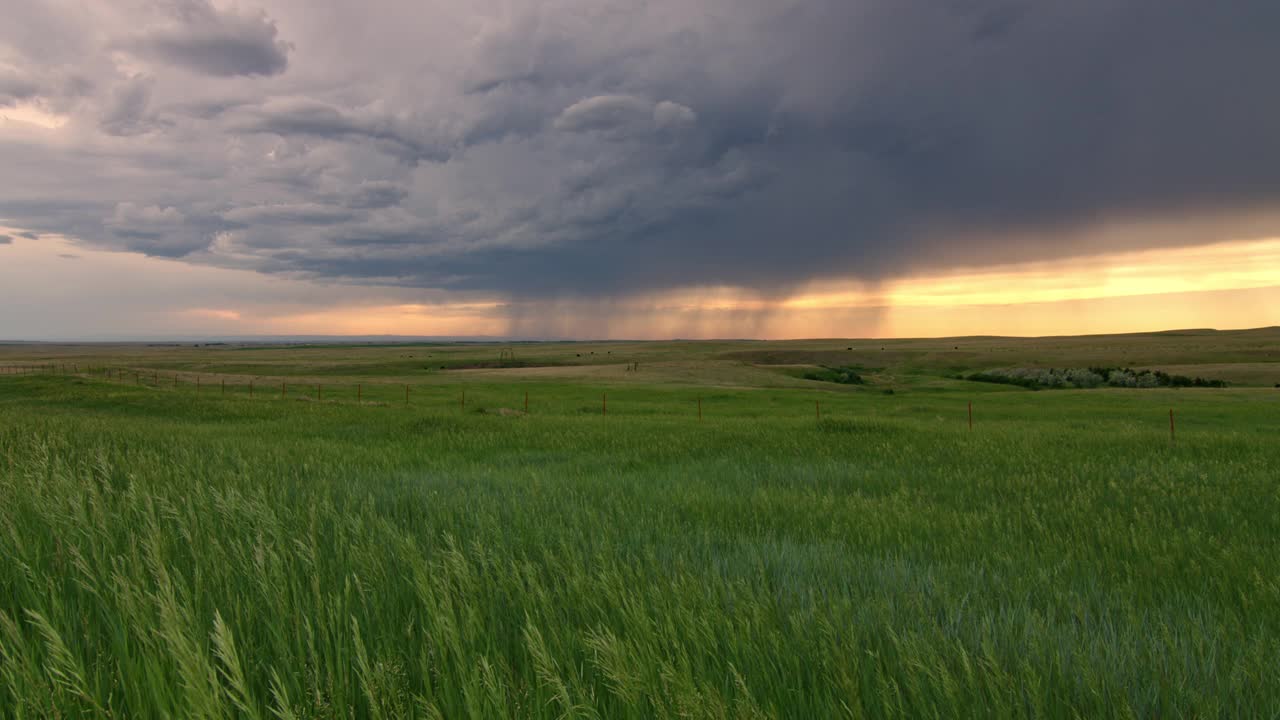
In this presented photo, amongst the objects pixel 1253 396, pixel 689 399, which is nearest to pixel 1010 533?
pixel 689 399

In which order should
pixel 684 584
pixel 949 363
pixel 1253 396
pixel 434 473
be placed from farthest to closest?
1. pixel 949 363
2. pixel 1253 396
3. pixel 434 473
4. pixel 684 584

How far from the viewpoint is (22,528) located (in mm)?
4152

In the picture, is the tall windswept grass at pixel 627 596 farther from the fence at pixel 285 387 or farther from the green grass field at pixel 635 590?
the fence at pixel 285 387

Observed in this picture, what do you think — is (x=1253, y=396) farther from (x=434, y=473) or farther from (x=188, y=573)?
(x=188, y=573)

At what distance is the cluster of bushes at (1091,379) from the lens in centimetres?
6669

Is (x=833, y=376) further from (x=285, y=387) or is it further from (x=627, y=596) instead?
(x=627, y=596)

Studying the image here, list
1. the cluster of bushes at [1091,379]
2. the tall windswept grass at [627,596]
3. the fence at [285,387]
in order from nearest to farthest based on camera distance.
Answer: the tall windswept grass at [627,596] → the fence at [285,387] → the cluster of bushes at [1091,379]

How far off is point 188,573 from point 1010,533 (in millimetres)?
7524

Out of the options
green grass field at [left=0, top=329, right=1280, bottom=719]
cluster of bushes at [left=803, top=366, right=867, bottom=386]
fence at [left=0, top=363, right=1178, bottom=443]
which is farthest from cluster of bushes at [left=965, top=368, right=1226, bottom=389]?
green grass field at [left=0, top=329, right=1280, bottom=719]

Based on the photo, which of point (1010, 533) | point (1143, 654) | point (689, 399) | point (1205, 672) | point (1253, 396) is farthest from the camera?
point (689, 399)

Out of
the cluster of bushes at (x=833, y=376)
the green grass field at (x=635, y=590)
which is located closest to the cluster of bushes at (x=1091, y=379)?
the cluster of bushes at (x=833, y=376)

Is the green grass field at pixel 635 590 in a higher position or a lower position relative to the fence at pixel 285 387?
higher

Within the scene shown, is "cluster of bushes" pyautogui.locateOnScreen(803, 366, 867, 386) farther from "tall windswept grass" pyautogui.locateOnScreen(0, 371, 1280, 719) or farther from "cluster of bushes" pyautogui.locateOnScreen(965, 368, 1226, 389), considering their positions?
"tall windswept grass" pyautogui.locateOnScreen(0, 371, 1280, 719)

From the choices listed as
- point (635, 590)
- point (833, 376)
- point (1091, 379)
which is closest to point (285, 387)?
point (635, 590)
